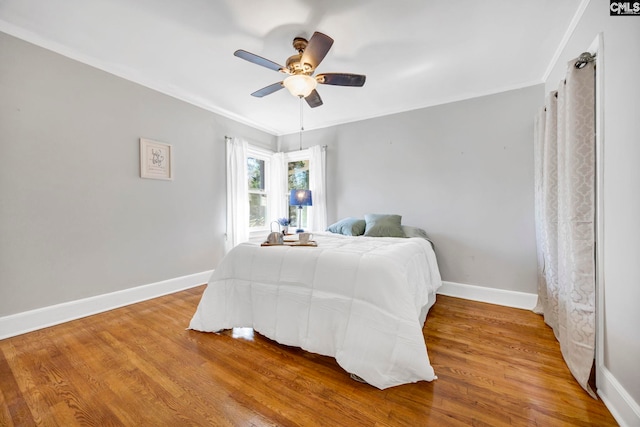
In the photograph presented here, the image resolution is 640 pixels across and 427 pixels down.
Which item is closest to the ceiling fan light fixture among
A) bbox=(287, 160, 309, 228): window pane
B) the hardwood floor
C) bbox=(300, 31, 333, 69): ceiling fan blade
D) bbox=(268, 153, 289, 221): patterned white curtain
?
bbox=(300, 31, 333, 69): ceiling fan blade

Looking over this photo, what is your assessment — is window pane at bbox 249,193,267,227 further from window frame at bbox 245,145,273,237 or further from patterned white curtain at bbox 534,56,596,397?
patterned white curtain at bbox 534,56,596,397

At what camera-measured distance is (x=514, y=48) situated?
7.20ft

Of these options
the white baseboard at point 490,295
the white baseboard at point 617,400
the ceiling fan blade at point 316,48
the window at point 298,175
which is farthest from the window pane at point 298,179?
the white baseboard at point 617,400

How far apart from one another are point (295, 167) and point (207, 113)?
5.52ft

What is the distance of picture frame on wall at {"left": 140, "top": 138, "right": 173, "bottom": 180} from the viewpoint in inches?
113

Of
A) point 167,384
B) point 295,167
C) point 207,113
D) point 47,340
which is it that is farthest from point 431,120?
point 47,340

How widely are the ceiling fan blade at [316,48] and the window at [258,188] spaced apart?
8.44ft

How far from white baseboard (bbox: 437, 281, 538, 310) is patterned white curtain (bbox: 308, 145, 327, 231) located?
2005 millimetres

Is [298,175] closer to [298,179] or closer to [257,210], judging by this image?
[298,179]

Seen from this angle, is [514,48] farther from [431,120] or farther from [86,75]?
[86,75]

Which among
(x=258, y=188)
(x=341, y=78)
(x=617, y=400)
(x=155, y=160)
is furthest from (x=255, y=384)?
(x=258, y=188)

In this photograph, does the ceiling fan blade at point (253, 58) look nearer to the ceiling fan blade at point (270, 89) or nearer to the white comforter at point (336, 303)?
the ceiling fan blade at point (270, 89)

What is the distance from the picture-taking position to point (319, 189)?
13.5 ft

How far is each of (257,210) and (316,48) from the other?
3112 millimetres
